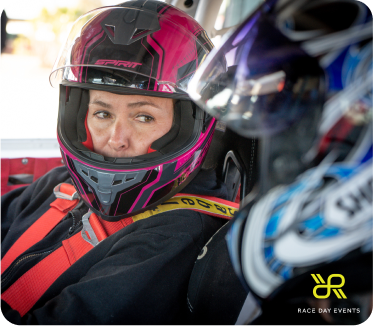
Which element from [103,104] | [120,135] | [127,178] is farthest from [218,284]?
[103,104]

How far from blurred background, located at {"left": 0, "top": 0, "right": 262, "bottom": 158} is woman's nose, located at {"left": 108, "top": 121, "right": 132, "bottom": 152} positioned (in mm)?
629

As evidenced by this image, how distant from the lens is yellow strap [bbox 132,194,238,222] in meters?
0.92

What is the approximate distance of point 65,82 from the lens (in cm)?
98

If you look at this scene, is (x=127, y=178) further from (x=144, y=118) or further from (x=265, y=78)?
(x=265, y=78)

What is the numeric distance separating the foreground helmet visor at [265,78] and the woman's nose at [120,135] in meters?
0.46

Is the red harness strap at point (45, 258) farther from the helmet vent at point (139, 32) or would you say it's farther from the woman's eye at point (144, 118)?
the helmet vent at point (139, 32)

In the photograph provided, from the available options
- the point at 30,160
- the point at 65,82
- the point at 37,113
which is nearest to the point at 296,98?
the point at 65,82

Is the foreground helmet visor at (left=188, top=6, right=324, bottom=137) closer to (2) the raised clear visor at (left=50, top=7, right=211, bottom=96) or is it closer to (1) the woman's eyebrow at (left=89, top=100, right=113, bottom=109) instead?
(2) the raised clear visor at (left=50, top=7, right=211, bottom=96)

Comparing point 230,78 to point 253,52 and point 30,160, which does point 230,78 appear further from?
point 30,160

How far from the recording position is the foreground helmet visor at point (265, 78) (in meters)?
0.43

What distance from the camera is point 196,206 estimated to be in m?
0.93

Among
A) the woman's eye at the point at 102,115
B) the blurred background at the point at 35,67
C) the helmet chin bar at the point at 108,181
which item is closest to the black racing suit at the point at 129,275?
the helmet chin bar at the point at 108,181

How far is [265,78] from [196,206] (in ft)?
1.79

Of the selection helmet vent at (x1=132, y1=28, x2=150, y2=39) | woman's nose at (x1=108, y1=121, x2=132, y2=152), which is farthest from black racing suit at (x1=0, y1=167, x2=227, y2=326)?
helmet vent at (x1=132, y1=28, x2=150, y2=39)
